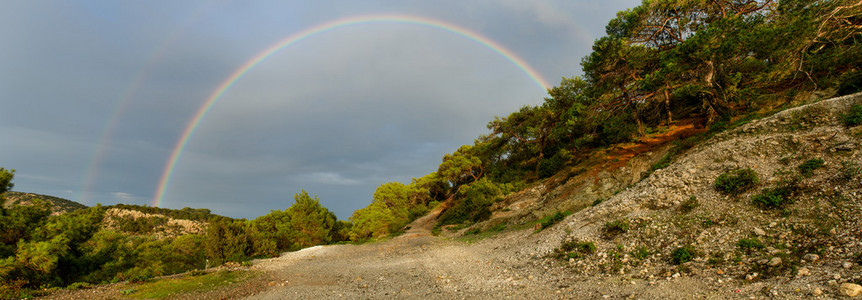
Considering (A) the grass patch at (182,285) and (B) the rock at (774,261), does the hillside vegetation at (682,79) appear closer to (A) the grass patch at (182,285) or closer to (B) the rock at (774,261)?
(B) the rock at (774,261)

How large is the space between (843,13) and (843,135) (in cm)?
844

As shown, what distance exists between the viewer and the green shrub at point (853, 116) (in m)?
10.9

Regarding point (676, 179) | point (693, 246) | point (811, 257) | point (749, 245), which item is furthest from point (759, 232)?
point (676, 179)

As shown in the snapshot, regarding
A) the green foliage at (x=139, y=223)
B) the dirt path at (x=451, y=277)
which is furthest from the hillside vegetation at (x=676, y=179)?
the green foliage at (x=139, y=223)

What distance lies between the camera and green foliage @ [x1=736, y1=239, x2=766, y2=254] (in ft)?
23.2

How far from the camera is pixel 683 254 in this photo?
7676 millimetres

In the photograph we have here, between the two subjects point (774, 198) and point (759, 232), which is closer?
point (759, 232)

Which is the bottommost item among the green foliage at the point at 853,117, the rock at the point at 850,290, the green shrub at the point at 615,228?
the rock at the point at 850,290

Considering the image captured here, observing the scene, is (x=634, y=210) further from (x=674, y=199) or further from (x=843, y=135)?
(x=843, y=135)

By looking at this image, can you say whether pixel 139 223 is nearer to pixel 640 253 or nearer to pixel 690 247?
pixel 640 253

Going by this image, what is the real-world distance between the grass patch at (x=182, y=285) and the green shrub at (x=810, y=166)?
62.9 feet

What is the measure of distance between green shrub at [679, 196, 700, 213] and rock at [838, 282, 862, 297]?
5958 mm

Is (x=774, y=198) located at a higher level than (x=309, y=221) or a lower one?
lower

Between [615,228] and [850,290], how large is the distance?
6.41 meters
